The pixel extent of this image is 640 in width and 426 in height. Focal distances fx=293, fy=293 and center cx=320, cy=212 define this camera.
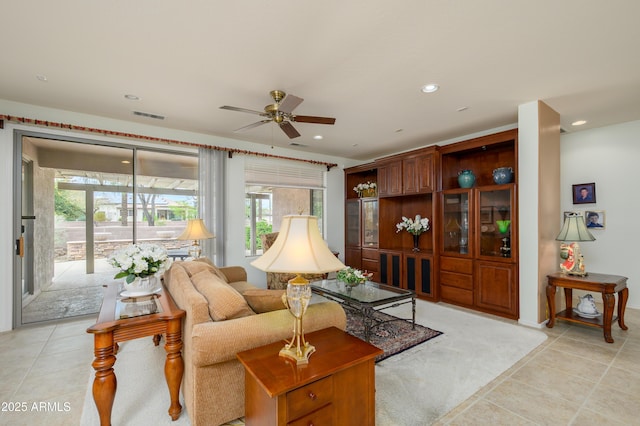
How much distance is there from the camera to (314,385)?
1357 millimetres

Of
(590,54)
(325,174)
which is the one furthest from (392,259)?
(590,54)

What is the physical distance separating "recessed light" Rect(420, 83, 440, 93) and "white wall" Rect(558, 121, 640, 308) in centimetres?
254

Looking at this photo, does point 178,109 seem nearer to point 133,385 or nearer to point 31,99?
point 31,99

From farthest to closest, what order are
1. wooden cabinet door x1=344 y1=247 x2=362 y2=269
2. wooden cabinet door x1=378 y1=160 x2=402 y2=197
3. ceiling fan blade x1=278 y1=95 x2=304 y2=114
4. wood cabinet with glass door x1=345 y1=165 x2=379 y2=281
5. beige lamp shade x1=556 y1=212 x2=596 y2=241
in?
1. wooden cabinet door x1=344 y1=247 x2=362 y2=269
2. wood cabinet with glass door x1=345 y1=165 x2=379 y2=281
3. wooden cabinet door x1=378 y1=160 x2=402 y2=197
4. beige lamp shade x1=556 y1=212 x2=596 y2=241
5. ceiling fan blade x1=278 y1=95 x2=304 y2=114

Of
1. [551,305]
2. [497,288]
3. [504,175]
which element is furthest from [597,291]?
[504,175]

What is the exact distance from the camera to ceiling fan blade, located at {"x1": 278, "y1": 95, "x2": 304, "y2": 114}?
2577 mm

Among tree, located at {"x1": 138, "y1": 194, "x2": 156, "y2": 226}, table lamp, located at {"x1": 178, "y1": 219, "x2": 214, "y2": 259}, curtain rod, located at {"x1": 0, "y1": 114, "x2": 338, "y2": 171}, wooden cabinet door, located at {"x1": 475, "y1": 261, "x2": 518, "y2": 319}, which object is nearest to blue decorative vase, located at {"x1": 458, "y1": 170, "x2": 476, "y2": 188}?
wooden cabinet door, located at {"x1": 475, "y1": 261, "x2": 518, "y2": 319}

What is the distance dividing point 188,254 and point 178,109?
2077mm

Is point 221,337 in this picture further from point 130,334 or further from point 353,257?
point 353,257

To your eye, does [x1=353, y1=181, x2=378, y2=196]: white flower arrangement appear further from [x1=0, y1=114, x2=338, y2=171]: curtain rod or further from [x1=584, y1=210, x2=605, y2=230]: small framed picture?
[x1=584, y1=210, x2=605, y2=230]: small framed picture

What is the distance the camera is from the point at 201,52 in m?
2.34

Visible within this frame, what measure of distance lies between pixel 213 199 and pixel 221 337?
128 inches

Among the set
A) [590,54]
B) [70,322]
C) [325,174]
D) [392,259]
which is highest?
[590,54]

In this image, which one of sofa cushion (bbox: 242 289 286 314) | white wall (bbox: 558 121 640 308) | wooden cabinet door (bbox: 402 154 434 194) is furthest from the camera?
wooden cabinet door (bbox: 402 154 434 194)
